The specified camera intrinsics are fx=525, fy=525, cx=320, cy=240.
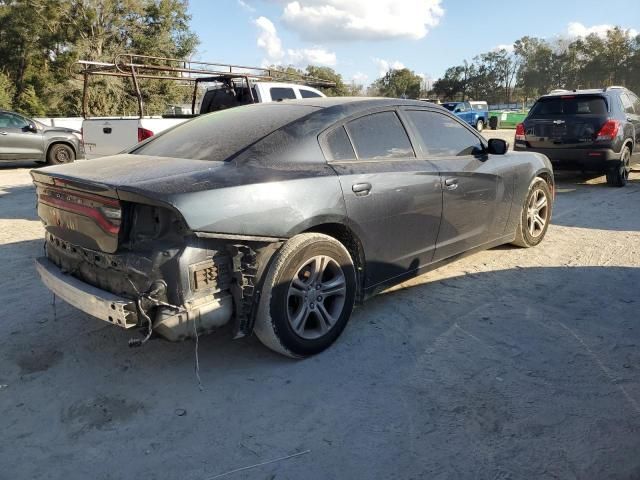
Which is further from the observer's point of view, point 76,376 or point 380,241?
point 380,241

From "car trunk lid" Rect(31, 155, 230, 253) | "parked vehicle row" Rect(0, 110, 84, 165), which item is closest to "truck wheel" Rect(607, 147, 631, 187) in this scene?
"car trunk lid" Rect(31, 155, 230, 253)

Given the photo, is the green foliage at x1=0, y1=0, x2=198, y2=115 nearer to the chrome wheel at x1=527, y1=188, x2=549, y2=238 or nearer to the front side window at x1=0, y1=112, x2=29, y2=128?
the front side window at x1=0, y1=112, x2=29, y2=128

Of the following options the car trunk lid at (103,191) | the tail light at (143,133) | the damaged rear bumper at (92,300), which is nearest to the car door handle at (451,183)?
the car trunk lid at (103,191)

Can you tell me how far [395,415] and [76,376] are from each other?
6.25 feet

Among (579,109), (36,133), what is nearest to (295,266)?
(579,109)

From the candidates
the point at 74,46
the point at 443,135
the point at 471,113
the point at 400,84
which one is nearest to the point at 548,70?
the point at 400,84

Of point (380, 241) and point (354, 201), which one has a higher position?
point (354, 201)

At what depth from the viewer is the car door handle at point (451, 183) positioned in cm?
411

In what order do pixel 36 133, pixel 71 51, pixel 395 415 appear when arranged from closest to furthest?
pixel 395 415
pixel 36 133
pixel 71 51

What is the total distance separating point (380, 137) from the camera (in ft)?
12.6

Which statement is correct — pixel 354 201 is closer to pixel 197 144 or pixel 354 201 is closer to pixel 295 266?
pixel 295 266

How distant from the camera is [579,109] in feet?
29.6

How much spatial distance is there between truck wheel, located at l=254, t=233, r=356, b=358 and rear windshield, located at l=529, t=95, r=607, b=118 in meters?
7.33

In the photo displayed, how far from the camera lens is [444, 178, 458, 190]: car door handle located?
411 cm
